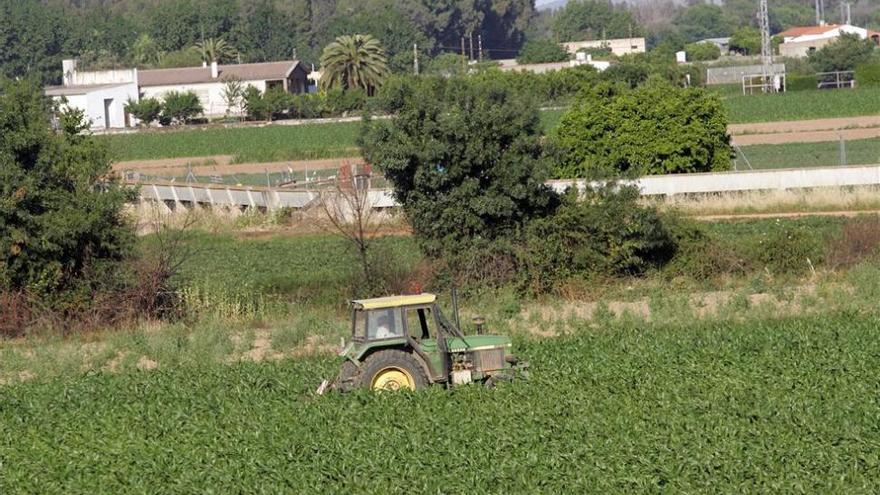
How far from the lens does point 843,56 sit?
418 ft

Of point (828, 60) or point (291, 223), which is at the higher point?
point (828, 60)

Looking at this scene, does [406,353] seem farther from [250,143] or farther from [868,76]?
[868,76]

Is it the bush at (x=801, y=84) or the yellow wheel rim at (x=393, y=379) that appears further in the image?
the bush at (x=801, y=84)

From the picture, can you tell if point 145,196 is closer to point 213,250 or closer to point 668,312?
point 213,250

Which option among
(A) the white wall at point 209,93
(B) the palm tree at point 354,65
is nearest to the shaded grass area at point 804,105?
(B) the palm tree at point 354,65

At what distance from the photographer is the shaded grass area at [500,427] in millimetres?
14695

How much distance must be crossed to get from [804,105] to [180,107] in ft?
180

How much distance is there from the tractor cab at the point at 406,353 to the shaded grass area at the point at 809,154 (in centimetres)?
3436

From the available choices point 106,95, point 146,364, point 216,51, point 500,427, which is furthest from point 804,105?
point 216,51

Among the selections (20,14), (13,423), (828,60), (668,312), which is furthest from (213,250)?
(20,14)

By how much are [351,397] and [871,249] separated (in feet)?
55.7

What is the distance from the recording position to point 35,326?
28203 millimetres

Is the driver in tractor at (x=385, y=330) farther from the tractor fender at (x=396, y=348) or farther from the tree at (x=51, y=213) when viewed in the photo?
the tree at (x=51, y=213)

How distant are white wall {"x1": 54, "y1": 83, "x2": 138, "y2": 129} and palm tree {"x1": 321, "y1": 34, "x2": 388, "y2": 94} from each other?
1745 cm
